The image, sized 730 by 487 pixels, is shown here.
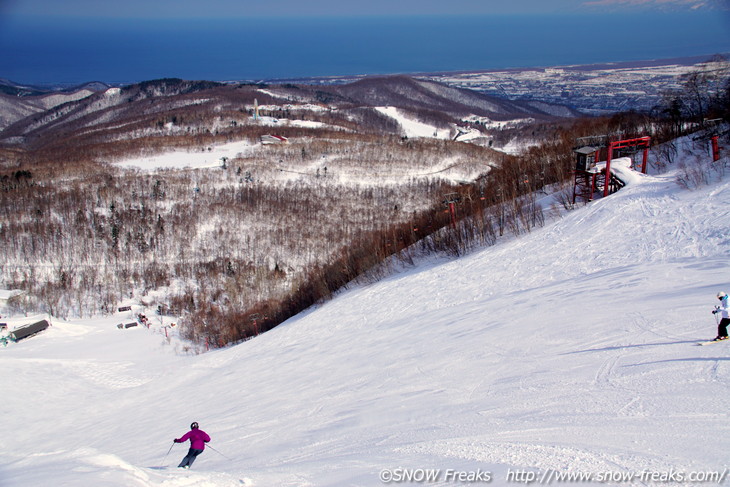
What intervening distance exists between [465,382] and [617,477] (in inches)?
170

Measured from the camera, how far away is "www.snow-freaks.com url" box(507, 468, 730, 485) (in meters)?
5.44

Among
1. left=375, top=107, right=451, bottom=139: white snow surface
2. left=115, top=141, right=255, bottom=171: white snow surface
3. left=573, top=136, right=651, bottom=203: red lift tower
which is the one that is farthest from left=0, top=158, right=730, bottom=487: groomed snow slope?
left=375, top=107, right=451, bottom=139: white snow surface

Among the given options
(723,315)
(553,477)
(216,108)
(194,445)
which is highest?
(216,108)

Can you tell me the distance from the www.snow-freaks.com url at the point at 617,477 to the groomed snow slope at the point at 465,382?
71mm

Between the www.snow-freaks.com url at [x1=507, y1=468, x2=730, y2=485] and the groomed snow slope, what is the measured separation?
0.07m

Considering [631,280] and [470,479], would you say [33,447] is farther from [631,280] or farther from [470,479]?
[631,280]

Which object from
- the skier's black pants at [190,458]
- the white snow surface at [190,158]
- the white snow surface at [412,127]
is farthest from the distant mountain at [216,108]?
the skier's black pants at [190,458]

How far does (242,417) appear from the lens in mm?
11516

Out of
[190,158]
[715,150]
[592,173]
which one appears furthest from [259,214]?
[715,150]

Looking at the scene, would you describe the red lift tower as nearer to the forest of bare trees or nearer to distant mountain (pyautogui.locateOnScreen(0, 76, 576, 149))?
the forest of bare trees

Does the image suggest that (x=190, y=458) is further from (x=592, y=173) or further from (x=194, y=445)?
(x=592, y=173)

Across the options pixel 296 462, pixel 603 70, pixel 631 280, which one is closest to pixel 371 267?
pixel 631 280

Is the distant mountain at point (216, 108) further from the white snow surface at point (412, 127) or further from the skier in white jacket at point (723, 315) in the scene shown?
the skier in white jacket at point (723, 315)

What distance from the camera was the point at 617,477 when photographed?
5.70 m
